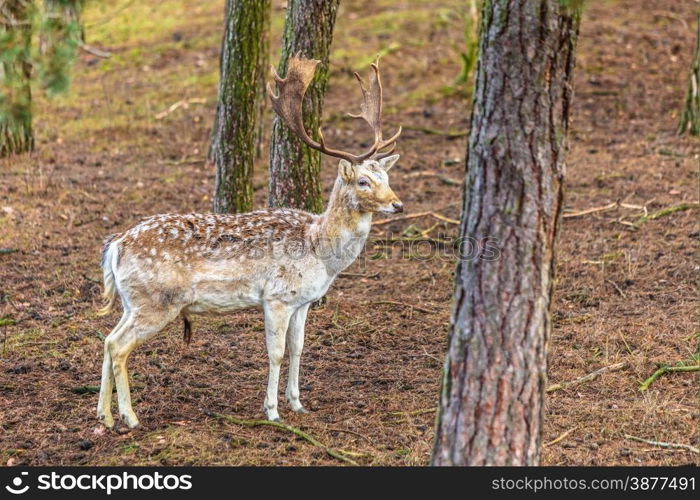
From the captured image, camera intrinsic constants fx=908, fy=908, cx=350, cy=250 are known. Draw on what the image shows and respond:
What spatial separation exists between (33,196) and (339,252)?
263 inches

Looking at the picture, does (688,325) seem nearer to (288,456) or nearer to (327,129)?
(288,456)

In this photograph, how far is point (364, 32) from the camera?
2041cm

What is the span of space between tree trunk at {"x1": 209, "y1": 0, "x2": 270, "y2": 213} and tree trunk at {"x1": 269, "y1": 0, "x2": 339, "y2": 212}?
118 cm

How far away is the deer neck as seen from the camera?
7184 mm

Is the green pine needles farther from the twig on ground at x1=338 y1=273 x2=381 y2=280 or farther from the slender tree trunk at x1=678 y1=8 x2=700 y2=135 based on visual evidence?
the slender tree trunk at x1=678 y1=8 x2=700 y2=135

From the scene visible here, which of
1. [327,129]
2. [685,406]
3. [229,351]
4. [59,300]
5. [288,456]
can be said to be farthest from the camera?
[327,129]

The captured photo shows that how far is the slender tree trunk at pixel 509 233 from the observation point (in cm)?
477

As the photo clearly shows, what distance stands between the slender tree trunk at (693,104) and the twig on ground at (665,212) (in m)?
3.12

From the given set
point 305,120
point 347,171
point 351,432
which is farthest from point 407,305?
point 351,432

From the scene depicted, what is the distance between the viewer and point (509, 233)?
489 centimetres

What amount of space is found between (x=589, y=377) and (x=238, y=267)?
2976 mm

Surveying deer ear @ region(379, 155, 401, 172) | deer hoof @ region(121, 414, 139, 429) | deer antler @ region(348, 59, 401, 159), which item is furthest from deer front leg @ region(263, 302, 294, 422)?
deer antler @ region(348, 59, 401, 159)

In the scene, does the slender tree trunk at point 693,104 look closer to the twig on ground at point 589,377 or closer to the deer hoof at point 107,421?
the twig on ground at point 589,377

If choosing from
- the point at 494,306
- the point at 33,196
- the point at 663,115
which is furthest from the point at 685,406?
the point at 663,115
